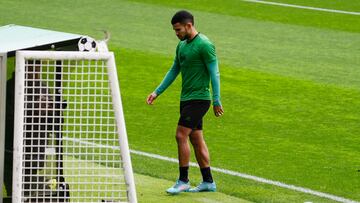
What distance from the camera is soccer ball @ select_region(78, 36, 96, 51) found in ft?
26.9

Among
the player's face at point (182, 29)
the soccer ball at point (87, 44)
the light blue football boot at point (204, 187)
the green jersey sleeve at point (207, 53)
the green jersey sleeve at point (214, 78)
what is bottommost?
the light blue football boot at point (204, 187)

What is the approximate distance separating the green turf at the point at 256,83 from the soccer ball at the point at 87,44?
153 inches

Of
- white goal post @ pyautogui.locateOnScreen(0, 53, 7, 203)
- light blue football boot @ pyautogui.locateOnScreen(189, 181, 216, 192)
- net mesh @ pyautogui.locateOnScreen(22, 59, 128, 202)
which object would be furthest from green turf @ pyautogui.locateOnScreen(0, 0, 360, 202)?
white goal post @ pyautogui.locateOnScreen(0, 53, 7, 203)

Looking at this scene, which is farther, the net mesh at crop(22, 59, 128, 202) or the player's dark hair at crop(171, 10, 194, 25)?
the player's dark hair at crop(171, 10, 194, 25)

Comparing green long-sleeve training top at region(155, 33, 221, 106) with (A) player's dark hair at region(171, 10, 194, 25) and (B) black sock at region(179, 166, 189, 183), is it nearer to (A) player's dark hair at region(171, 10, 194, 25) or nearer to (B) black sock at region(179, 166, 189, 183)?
(A) player's dark hair at region(171, 10, 194, 25)

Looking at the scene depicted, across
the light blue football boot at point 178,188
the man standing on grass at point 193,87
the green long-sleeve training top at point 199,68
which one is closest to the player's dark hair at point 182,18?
the man standing on grass at point 193,87

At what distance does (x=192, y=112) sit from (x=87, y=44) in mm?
3393

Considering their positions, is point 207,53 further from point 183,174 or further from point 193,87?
point 183,174

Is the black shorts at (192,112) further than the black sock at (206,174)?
No

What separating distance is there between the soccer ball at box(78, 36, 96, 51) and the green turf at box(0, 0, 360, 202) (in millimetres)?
3878

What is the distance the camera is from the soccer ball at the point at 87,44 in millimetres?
8211

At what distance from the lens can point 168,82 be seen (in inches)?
467

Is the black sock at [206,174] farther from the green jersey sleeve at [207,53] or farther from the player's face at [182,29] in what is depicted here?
the player's face at [182,29]

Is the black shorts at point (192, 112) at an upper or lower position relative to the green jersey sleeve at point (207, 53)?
lower
